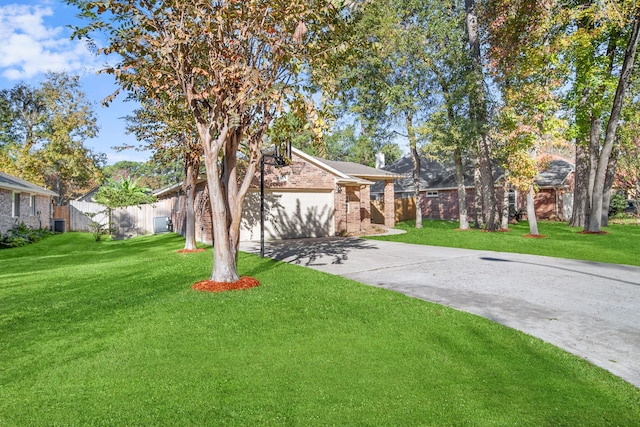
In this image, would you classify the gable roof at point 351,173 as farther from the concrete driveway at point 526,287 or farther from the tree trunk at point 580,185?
the tree trunk at point 580,185

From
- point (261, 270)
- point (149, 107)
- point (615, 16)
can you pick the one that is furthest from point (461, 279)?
point (615, 16)

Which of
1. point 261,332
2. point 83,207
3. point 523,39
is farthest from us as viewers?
point 83,207

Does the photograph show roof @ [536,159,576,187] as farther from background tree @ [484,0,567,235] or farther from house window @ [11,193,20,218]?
house window @ [11,193,20,218]

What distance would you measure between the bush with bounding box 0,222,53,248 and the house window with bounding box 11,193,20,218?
1.84ft

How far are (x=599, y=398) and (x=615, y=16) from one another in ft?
56.0

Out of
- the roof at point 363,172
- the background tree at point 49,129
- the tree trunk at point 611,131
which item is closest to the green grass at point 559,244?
the tree trunk at point 611,131

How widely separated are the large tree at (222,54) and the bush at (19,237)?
44.7ft

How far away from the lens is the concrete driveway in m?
4.91

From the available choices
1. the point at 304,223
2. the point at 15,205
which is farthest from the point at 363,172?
the point at 15,205

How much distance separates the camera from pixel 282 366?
4074 millimetres

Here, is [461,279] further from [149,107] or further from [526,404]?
[149,107]

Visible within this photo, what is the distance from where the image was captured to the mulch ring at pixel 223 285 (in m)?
7.47

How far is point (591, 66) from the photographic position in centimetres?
1702

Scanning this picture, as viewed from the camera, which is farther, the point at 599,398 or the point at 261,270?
the point at 261,270
